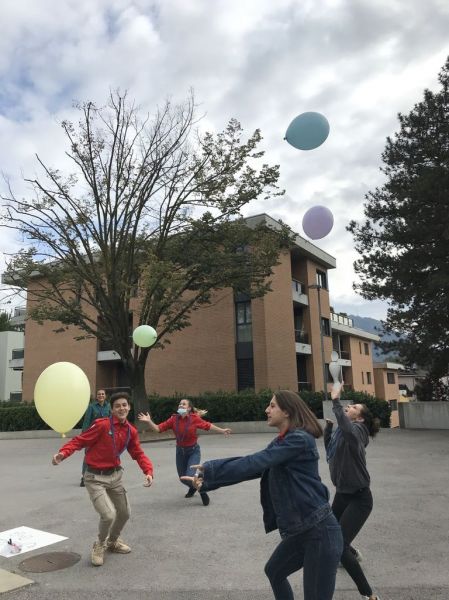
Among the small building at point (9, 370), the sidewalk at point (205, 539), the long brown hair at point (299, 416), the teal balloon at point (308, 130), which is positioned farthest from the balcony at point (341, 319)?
the long brown hair at point (299, 416)

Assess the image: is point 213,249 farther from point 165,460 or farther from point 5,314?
point 5,314

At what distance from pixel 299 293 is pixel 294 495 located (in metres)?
30.1

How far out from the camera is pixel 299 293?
32.6 meters

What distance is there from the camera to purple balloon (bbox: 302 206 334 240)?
30.2 ft

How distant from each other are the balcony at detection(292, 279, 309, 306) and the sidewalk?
69.5 ft

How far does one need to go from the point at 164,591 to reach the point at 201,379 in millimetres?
25457

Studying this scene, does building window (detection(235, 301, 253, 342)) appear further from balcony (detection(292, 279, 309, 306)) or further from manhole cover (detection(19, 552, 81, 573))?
manhole cover (detection(19, 552, 81, 573))

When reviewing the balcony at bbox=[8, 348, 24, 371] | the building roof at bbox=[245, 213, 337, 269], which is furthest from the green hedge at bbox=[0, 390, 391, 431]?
the balcony at bbox=[8, 348, 24, 371]

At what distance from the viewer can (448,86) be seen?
18.8 meters

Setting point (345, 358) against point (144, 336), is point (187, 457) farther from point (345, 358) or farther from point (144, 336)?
point (345, 358)

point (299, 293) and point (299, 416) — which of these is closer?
point (299, 416)

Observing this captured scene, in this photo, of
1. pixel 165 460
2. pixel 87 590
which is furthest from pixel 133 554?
pixel 165 460

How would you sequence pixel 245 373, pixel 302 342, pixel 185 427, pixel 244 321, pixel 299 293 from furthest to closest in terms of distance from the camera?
pixel 299 293 → pixel 302 342 → pixel 244 321 → pixel 245 373 → pixel 185 427

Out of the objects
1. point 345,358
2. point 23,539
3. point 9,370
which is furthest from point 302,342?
point 9,370
